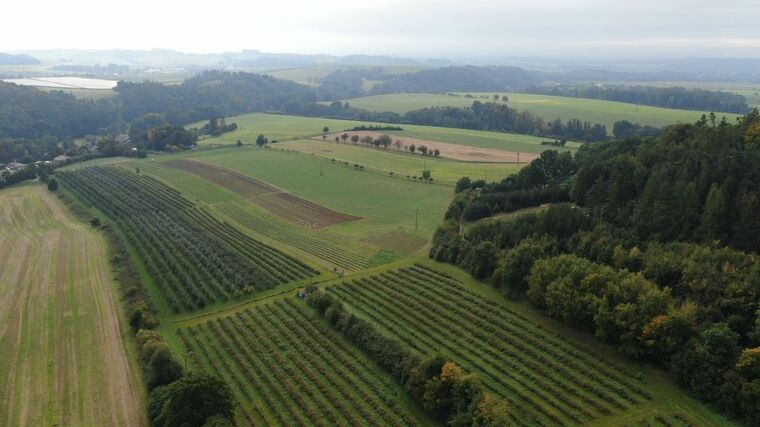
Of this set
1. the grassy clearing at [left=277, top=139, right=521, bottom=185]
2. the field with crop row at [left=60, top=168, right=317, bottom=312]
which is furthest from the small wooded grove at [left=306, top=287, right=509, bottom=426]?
the grassy clearing at [left=277, top=139, right=521, bottom=185]

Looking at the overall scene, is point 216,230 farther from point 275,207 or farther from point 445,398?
point 445,398

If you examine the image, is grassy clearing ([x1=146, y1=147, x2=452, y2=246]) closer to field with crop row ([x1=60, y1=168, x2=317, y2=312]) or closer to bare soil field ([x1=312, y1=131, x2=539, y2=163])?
field with crop row ([x1=60, y1=168, x2=317, y2=312])

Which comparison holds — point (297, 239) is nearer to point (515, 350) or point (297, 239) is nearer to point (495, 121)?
point (515, 350)

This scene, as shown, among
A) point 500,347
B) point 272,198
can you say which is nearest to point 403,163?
point 272,198

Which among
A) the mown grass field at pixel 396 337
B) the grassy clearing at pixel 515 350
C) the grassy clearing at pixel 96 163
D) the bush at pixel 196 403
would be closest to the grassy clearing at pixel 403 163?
the mown grass field at pixel 396 337

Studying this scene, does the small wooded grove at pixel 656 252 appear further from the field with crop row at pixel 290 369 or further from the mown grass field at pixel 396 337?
the field with crop row at pixel 290 369

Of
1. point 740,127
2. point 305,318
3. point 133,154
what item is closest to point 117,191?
point 133,154
